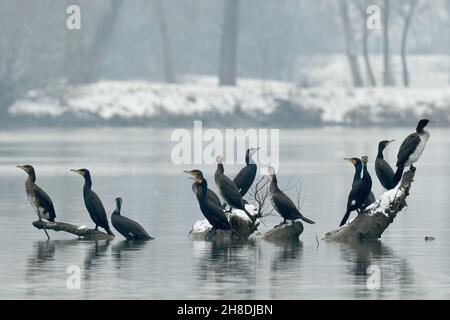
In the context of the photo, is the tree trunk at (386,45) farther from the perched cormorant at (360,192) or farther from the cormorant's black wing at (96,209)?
the cormorant's black wing at (96,209)

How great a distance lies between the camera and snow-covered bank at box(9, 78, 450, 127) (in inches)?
2936

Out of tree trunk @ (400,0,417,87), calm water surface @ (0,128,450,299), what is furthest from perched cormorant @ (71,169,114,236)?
tree trunk @ (400,0,417,87)

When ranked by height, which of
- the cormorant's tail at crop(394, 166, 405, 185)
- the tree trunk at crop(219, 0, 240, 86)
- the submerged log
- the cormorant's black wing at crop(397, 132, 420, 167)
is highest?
the tree trunk at crop(219, 0, 240, 86)

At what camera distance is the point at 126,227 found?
2342 cm

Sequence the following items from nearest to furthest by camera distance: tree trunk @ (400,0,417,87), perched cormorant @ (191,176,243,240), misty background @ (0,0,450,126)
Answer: perched cormorant @ (191,176,243,240) → misty background @ (0,0,450,126) → tree trunk @ (400,0,417,87)

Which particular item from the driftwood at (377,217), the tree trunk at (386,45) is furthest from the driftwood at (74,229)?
the tree trunk at (386,45)

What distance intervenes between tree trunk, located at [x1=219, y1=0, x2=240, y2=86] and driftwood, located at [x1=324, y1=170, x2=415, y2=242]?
5543cm

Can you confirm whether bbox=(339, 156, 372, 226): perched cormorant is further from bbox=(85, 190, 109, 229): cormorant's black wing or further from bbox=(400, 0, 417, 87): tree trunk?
bbox=(400, 0, 417, 87): tree trunk

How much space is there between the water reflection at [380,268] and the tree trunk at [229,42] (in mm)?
56039

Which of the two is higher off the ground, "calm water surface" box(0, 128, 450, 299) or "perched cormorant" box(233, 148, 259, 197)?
"perched cormorant" box(233, 148, 259, 197)

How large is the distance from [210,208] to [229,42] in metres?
57.9
